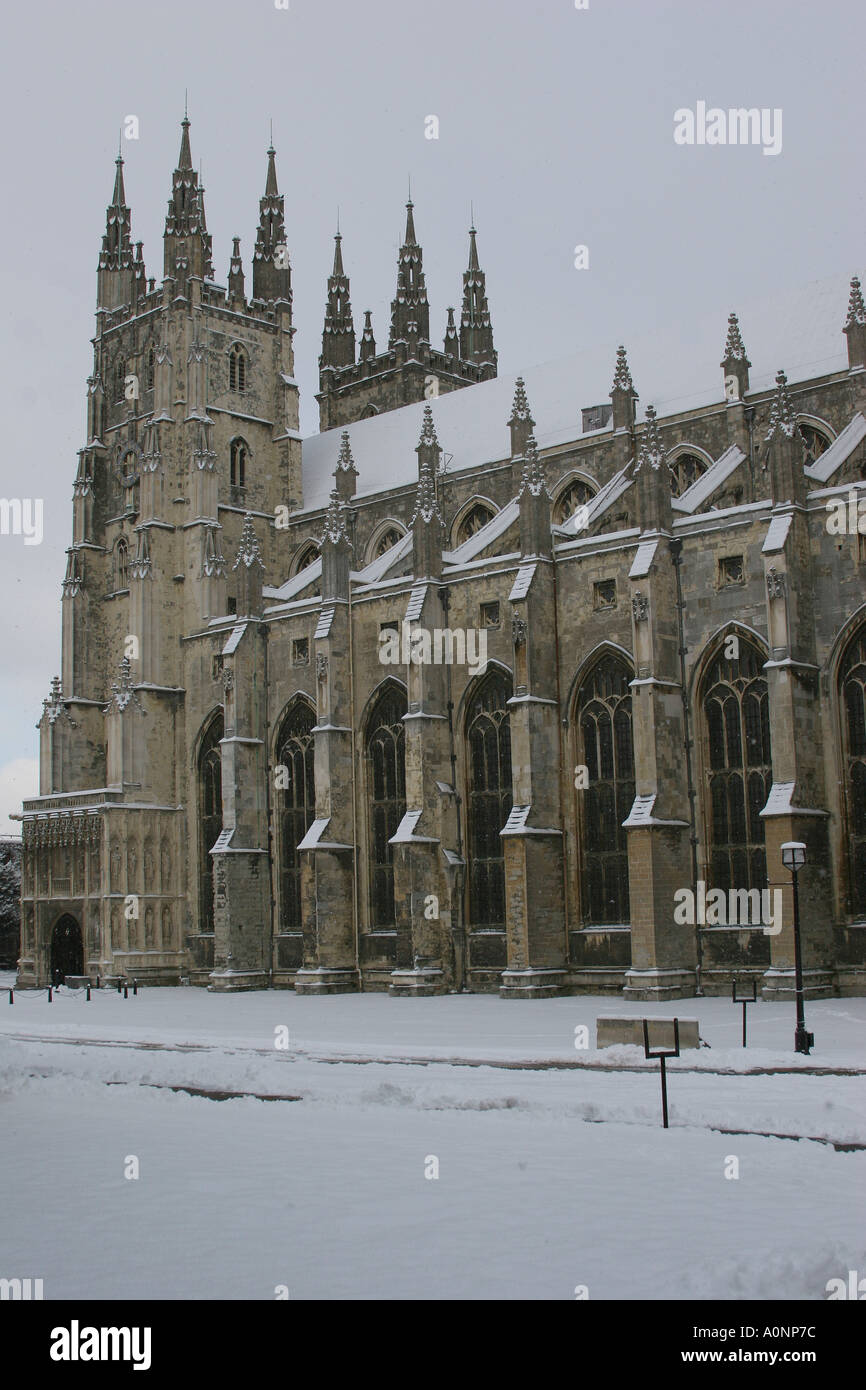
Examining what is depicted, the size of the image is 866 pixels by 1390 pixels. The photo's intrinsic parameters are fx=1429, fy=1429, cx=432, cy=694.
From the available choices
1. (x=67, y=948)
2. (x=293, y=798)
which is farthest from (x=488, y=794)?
(x=67, y=948)

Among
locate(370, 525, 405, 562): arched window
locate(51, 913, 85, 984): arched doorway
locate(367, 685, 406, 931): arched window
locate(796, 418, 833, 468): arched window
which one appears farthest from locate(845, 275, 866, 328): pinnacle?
locate(51, 913, 85, 984): arched doorway

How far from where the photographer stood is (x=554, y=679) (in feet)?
112

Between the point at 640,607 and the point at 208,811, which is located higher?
the point at 640,607

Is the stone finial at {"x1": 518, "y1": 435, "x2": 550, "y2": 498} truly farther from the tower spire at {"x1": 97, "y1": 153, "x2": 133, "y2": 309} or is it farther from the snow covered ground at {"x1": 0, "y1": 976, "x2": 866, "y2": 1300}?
the tower spire at {"x1": 97, "y1": 153, "x2": 133, "y2": 309}

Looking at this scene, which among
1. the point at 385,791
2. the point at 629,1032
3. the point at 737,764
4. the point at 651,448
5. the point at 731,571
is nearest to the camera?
the point at 629,1032

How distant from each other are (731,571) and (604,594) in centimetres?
348

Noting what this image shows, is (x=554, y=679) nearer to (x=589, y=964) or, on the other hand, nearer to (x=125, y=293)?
(x=589, y=964)

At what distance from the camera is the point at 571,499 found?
138 feet

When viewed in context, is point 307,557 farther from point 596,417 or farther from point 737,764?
point 737,764

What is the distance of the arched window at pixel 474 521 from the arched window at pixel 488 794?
31.4 ft

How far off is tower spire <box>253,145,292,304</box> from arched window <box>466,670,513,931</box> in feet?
77.7

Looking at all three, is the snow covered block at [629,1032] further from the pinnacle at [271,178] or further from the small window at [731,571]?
the pinnacle at [271,178]
